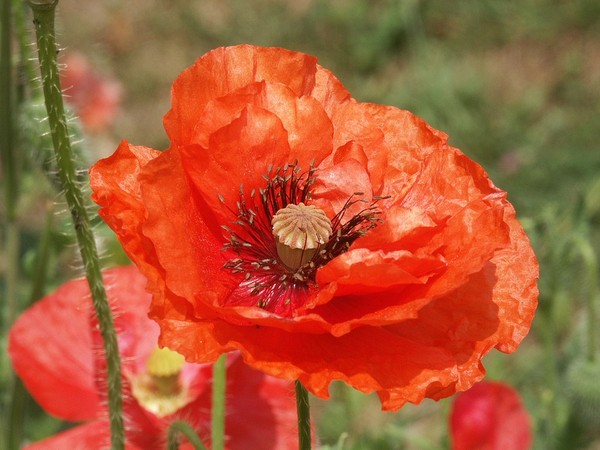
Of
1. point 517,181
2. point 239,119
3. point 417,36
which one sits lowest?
point 517,181

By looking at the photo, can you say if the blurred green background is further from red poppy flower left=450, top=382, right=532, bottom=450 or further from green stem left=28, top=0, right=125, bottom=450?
green stem left=28, top=0, right=125, bottom=450

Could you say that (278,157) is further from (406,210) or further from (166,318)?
(166,318)

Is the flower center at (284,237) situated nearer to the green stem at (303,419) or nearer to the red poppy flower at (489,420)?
the green stem at (303,419)

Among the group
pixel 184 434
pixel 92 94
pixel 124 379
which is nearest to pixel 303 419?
pixel 184 434

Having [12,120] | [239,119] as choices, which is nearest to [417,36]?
[12,120]

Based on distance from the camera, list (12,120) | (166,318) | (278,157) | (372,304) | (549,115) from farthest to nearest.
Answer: (549,115) → (12,120) → (278,157) → (372,304) → (166,318)

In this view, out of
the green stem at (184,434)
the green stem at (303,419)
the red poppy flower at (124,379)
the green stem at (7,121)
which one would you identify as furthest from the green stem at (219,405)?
the green stem at (7,121)
